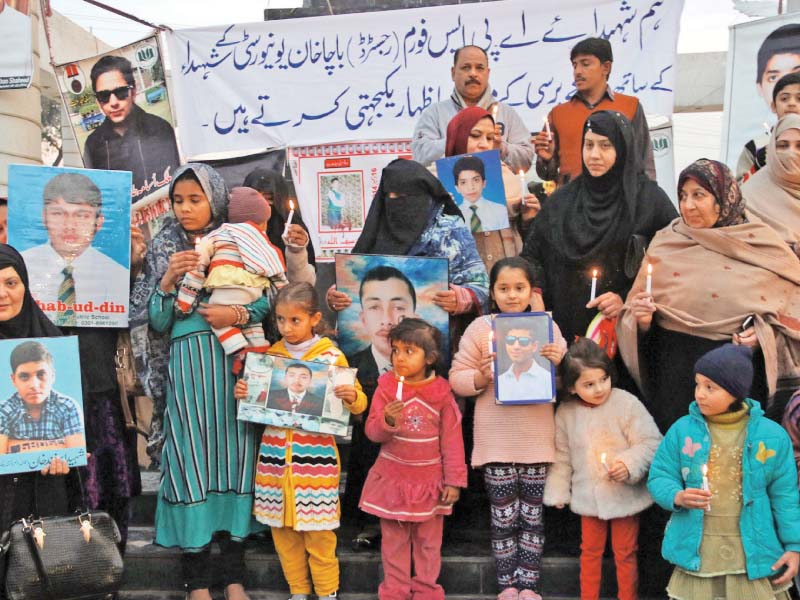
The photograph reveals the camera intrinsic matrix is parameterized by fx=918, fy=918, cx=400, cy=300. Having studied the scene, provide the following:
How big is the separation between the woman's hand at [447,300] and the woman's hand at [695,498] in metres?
1.30

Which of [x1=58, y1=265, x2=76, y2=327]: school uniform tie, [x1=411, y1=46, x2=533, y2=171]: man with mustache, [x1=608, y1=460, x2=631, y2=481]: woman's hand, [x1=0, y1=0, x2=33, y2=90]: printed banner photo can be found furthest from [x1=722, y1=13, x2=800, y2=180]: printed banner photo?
[x1=0, y1=0, x2=33, y2=90]: printed banner photo

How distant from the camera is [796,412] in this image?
142 inches

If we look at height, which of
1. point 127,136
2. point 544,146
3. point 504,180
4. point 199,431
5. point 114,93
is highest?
point 114,93

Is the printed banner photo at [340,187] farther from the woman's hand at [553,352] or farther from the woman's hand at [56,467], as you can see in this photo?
the woman's hand at [56,467]

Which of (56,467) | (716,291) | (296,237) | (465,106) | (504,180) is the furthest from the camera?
A: (465,106)

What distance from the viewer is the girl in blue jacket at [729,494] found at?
3.37 metres

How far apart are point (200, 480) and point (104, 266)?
1.04m

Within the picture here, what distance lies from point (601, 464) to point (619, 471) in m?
0.13

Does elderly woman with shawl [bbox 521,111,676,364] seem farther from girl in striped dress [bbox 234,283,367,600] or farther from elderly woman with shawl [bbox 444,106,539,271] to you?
girl in striped dress [bbox 234,283,367,600]

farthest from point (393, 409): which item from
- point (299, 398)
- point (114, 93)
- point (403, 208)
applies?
point (114, 93)

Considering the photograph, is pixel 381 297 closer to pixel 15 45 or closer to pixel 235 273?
pixel 235 273

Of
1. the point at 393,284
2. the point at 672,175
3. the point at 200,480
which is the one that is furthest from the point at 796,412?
the point at 672,175

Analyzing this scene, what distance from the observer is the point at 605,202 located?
4.16 meters

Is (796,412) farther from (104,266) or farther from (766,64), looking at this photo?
(766,64)
